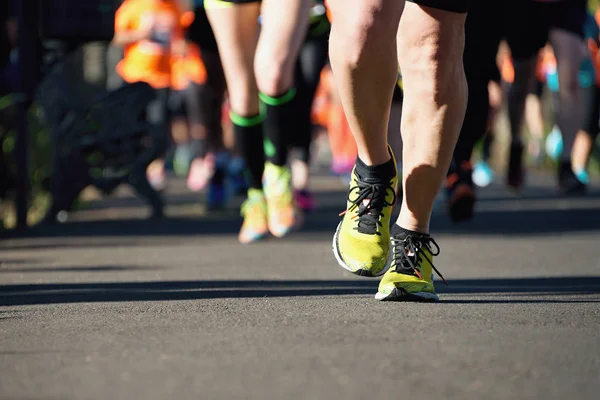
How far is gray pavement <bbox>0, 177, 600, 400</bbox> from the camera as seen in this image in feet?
9.55

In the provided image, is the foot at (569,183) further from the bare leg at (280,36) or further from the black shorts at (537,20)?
the bare leg at (280,36)

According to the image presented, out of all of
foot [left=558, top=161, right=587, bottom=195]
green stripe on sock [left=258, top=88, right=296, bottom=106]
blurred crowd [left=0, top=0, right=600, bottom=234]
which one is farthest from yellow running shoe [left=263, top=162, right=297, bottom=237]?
foot [left=558, top=161, right=587, bottom=195]

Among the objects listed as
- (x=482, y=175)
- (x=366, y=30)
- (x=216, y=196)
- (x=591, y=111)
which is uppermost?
(x=366, y=30)

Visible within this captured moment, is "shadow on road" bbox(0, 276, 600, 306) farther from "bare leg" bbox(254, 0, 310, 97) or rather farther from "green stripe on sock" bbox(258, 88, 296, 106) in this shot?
"green stripe on sock" bbox(258, 88, 296, 106)

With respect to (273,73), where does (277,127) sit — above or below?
below

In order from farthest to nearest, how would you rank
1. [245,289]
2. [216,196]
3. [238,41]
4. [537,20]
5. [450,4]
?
[216,196] → [537,20] → [238,41] → [245,289] → [450,4]

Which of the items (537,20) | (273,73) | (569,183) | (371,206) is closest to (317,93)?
(537,20)

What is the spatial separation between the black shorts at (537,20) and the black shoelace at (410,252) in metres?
4.80

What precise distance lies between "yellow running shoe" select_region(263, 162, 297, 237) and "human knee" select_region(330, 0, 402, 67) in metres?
2.35

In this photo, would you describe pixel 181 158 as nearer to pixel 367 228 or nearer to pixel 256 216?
pixel 256 216

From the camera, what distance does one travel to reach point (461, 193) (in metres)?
7.62

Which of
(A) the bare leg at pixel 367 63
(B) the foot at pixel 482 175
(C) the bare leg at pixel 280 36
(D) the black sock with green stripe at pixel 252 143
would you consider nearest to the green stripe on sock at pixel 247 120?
(D) the black sock with green stripe at pixel 252 143

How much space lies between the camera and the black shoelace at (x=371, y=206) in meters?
4.43

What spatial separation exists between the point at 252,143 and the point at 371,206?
2453 mm
